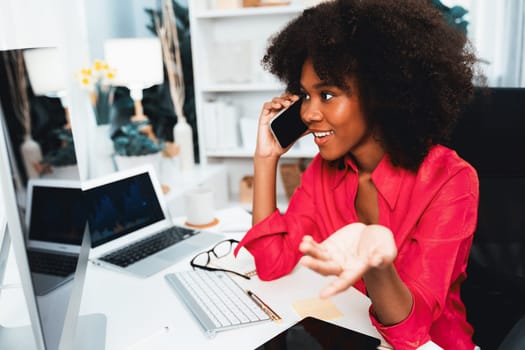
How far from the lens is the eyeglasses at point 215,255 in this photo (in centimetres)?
113

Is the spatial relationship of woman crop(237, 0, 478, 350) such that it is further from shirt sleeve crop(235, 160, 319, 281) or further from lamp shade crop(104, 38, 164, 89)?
lamp shade crop(104, 38, 164, 89)

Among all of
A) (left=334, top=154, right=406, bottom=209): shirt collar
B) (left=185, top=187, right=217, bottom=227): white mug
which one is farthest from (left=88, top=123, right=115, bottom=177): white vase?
(left=334, top=154, right=406, bottom=209): shirt collar

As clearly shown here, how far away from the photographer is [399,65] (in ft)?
3.23

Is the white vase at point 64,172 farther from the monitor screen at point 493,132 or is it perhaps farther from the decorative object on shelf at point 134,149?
the decorative object on shelf at point 134,149

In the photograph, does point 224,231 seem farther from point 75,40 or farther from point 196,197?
A: point 75,40

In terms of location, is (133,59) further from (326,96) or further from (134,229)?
(326,96)

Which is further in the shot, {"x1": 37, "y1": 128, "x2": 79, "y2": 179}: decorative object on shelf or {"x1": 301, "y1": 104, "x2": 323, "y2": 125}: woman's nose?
{"x1": 301, "y1": 104, "x2": 323, "y2": 125}: woman's nose

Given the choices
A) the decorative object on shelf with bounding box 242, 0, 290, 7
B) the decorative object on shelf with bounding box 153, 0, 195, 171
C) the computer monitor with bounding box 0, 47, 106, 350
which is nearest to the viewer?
the computer monitor with bounding box 0, 47, 106, 350

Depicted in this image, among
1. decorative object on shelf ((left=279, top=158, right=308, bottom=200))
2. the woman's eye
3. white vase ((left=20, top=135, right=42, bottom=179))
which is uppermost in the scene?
the woman's eye

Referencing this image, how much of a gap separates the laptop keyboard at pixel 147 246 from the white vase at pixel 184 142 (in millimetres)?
1224

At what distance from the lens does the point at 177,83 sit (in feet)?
8.96

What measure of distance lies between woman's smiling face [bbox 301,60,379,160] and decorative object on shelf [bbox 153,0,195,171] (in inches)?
61.8

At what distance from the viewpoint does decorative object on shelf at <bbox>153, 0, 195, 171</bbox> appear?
102 inches

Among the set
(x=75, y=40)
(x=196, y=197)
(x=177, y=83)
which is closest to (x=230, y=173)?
(x=177, y=83)
